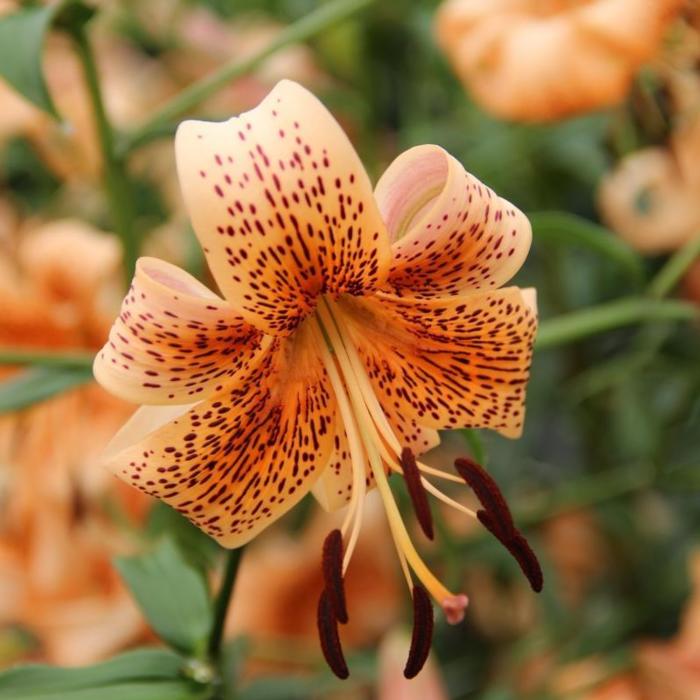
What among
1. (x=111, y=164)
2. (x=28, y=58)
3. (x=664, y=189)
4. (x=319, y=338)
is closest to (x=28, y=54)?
(x=28, y=58)

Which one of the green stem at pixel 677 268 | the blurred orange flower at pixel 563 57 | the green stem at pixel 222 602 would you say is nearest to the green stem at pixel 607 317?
the green stem at pixel 677 268

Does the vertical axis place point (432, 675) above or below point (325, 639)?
below

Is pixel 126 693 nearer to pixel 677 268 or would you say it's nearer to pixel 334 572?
pixel 334 572

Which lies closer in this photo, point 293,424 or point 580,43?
point 293,424

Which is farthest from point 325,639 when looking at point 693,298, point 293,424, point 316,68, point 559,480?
point 316,68

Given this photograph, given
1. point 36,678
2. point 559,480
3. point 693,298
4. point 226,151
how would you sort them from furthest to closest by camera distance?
point 559,480 → point 693,298 → point 36,678 → point 226,151

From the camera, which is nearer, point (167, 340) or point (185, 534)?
point (167, 340)

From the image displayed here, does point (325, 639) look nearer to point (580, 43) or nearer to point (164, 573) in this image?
point (164, 573)
